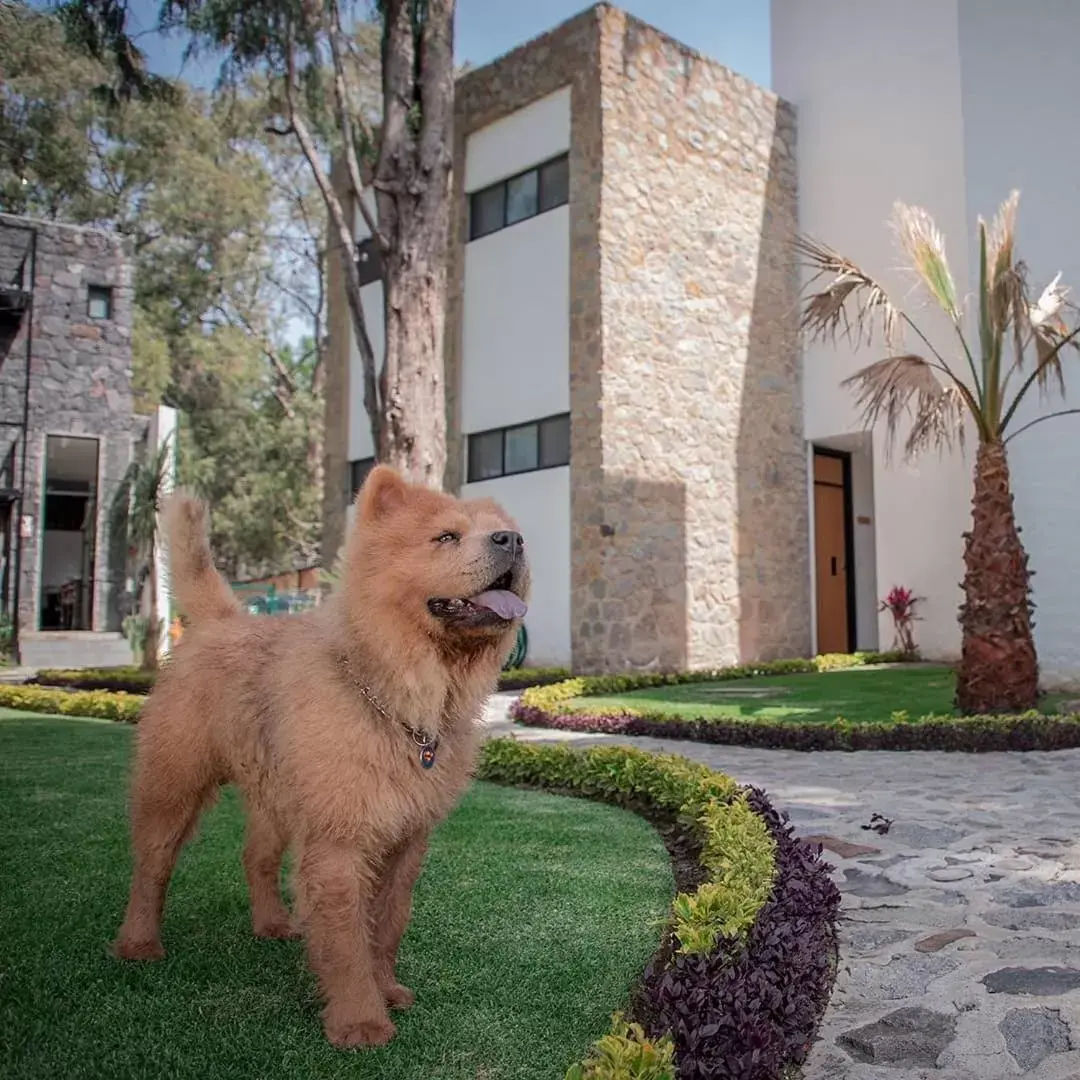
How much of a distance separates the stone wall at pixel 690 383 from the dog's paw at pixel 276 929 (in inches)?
364

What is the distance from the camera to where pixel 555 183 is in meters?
13.6

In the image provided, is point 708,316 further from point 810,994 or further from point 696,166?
point 810,994

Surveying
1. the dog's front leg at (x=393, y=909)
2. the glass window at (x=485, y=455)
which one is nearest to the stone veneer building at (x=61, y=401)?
the glass window at (x=485, y=455)

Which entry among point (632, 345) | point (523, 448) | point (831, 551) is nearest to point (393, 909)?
point (632, 345)

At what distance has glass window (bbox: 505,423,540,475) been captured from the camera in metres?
13.6

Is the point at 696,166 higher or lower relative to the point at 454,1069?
higher

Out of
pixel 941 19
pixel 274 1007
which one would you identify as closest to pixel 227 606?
pixel 274 1007

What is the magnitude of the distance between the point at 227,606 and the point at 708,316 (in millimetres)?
11497

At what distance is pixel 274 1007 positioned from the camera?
2.71 m

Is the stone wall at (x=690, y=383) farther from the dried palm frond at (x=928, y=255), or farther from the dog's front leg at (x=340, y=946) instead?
the dog's front leg at (x=340, y=946)

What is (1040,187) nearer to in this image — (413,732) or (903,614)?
(903,614)

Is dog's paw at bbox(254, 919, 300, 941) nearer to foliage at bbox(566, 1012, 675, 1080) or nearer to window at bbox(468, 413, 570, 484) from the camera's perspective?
foliage at bbox(566, 1012, 675, 1080)

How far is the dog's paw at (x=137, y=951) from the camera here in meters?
3.03

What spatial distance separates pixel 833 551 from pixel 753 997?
1383cm
